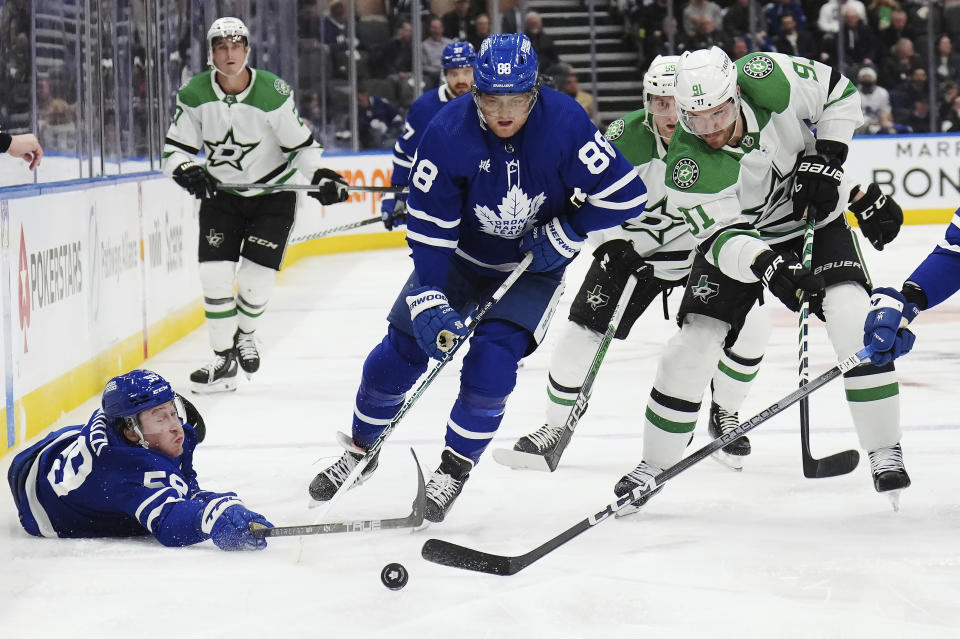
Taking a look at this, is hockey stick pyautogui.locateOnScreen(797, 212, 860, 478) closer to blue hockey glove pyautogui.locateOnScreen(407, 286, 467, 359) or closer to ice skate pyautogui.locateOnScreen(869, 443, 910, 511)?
ice skate pyautogui.locateOnScreen(869, 443, 910, 511)

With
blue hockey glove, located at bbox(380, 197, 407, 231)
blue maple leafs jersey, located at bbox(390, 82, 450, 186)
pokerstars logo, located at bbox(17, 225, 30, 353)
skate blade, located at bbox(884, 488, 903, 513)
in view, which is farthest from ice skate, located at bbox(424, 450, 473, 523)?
blue hockey glove, located at bbox(380, 197, 407, 231)

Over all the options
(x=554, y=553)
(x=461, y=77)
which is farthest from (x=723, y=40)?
(x=554, y=553)

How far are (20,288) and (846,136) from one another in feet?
7.73

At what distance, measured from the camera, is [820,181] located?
308 centimetres

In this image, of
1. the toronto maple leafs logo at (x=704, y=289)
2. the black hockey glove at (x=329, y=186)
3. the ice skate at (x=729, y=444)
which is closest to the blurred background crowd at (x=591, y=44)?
the black hockey glove at (x=329, y=186)

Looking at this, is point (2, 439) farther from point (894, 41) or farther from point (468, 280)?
point (894, 41)

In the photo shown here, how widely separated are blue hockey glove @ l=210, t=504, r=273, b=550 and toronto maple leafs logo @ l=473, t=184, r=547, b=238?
2.66 feet

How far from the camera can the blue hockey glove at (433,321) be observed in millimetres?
2846

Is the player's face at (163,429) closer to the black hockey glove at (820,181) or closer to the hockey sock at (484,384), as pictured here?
the hockey sock at (484,384)

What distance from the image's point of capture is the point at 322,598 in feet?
8.07

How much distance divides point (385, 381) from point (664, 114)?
1024 millimetres

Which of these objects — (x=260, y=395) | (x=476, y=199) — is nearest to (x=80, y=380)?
(x=260, y=395)

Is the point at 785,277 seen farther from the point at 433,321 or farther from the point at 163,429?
the point at 163,429

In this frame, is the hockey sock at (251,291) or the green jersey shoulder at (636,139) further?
the hockey sock at (251,291)
